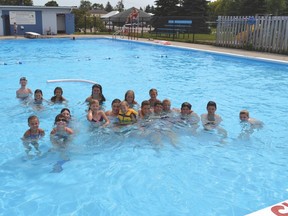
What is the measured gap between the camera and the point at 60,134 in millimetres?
5668

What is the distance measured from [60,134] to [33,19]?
1122 inches

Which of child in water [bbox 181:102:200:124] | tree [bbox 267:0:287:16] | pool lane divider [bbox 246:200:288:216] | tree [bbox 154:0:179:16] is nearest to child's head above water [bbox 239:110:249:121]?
child in water [bbox 181:102:200:124]

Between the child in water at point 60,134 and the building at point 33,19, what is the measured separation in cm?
2749

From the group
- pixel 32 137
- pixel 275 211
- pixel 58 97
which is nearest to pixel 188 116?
pixel 32 137

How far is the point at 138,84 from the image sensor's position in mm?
11375

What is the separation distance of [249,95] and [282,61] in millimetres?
5104

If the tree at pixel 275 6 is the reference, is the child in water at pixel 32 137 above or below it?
below

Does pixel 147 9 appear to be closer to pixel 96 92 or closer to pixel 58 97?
pixel 58 97

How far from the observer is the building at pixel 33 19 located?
2997 centimetres

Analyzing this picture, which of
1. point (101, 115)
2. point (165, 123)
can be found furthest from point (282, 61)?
Result: point (101, 115)

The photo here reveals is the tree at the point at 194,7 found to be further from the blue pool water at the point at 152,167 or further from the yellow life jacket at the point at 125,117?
the yellow life jacket at the point at 125,117

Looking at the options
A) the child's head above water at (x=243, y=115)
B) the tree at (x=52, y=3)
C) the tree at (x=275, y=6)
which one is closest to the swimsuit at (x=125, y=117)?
the child's head above water at (x=243, y=115)

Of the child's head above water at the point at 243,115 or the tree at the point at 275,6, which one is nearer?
the child's head above water at the point at 243,115

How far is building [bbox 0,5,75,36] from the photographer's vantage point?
30.0 meters
